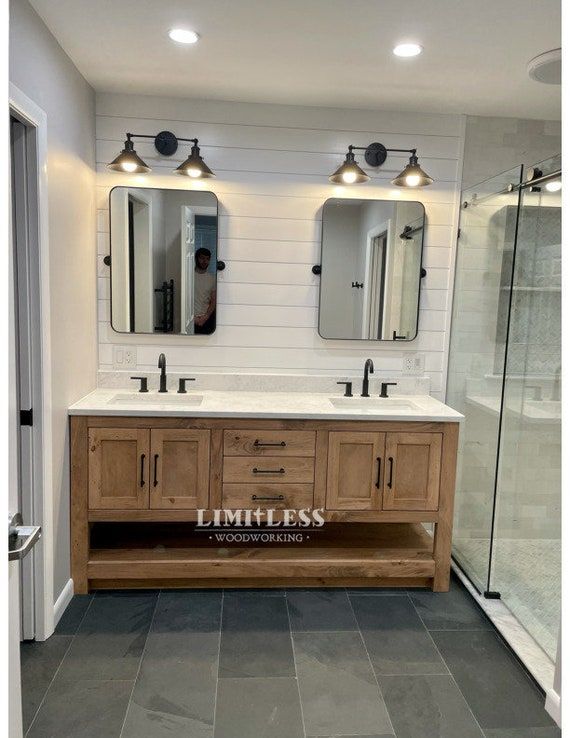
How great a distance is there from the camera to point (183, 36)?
2242 millimetres

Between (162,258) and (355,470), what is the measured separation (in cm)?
156

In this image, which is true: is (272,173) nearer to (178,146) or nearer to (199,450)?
(178,146)

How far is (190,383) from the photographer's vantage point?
3.13 m

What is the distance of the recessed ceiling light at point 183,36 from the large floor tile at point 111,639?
100 inches

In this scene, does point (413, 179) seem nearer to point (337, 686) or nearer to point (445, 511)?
point (445, 511)

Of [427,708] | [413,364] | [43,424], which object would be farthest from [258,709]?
[413,364]

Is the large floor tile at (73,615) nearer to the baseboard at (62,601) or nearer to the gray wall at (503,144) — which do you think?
the baseboard at (62,601)

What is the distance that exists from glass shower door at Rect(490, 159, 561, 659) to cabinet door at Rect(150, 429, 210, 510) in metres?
1.53

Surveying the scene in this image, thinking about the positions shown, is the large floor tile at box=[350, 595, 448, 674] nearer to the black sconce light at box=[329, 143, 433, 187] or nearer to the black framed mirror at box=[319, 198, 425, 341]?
the black framed mirror at box=[319, 198, 425, 341]

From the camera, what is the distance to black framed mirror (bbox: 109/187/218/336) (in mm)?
2980

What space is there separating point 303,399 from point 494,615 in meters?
1.41

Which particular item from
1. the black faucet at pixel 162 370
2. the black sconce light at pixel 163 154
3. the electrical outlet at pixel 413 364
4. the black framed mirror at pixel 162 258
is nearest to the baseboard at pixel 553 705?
the electrical outlet at pixel 413 364

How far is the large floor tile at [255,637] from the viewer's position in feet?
7.06

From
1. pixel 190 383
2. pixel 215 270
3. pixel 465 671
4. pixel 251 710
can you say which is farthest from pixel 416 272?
pixel 251 710
